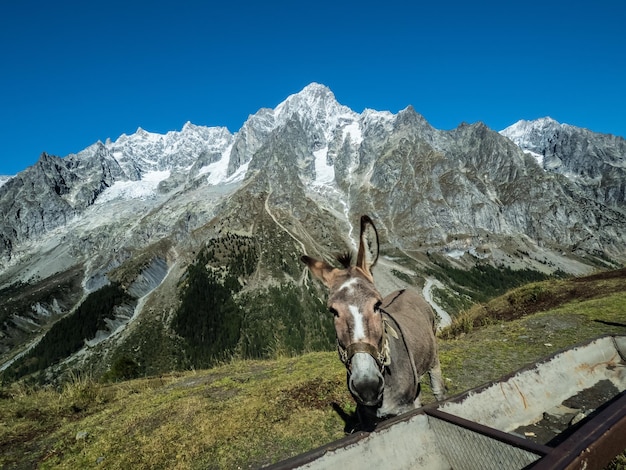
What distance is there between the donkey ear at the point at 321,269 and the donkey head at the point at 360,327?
7 centimetres

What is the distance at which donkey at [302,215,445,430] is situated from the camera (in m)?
4.02

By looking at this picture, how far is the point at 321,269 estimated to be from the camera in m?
5.65

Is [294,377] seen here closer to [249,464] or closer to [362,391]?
[249,464]

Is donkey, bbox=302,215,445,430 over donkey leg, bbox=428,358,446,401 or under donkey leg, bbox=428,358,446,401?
over

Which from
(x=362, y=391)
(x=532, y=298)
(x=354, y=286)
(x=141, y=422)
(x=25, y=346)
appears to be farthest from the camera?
(x=25, y=346)

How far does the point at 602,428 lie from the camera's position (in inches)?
119

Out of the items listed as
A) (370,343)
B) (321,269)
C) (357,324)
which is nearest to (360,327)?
(357,324)

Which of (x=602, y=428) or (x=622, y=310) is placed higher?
(x=602, y=428)

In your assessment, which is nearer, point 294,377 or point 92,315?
point 294,377

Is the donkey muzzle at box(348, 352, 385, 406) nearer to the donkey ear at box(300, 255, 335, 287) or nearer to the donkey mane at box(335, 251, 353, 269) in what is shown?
the donkey ear at box(300, 255, 335, 287)

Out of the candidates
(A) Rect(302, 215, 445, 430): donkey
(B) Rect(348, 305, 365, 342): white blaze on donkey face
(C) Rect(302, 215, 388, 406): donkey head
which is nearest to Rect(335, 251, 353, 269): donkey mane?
(A) Rect(302, 215, 445, 430): donkey

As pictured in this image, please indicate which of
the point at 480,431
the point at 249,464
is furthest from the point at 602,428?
the point at 249,464

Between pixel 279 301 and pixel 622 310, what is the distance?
17388cm

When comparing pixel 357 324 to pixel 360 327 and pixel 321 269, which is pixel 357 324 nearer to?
pixel 360 327
